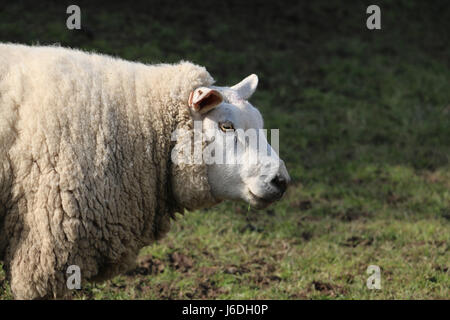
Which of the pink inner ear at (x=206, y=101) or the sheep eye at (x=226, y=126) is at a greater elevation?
the pink inner ear at (x=206, y=101)

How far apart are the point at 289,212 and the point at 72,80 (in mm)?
3550

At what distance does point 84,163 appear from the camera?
3.22 m

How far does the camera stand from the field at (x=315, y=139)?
5117 millimetres

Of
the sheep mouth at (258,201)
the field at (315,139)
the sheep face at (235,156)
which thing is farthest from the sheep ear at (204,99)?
the field at (315,139)

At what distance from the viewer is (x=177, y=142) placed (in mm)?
3549

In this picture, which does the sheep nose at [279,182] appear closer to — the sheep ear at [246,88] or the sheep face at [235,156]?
the sheep face at [235,156]

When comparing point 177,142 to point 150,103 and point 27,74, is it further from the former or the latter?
point 27,74

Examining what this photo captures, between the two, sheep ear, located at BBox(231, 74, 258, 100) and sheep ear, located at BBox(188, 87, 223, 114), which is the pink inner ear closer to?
sheep ear, located at BBox(188, 87, 223, 114)

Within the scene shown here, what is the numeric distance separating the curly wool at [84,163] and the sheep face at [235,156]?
10 cm

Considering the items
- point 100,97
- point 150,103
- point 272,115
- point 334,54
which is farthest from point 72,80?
point 334,54

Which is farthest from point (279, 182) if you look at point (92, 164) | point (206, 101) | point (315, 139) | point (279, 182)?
point (315, 139)

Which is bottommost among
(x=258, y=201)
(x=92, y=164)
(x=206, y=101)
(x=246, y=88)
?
(x=258, y=201)

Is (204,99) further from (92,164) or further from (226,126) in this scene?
(92,164)

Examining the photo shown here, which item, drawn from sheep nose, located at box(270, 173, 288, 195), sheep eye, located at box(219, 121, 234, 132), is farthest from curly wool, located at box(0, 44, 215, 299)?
sheep nose, located at box(270, 173, 288, 195)
